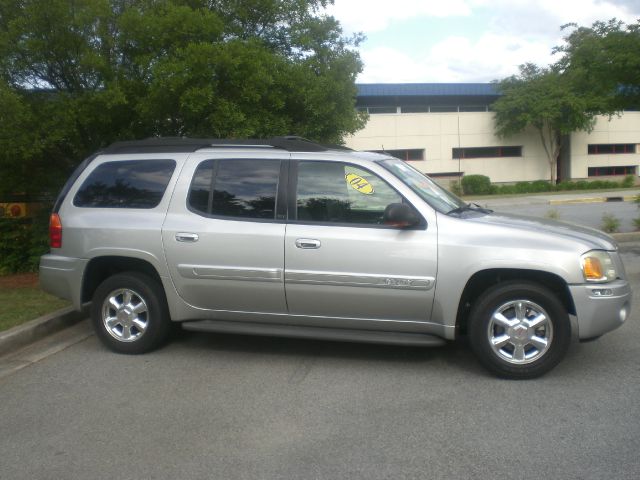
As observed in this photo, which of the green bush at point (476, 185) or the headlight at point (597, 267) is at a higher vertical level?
the green bush at point (476, 185)

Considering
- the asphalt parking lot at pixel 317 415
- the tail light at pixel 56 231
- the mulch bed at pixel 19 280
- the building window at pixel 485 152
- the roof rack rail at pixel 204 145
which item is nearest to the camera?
the asphalt parking lot at pixel 317 415

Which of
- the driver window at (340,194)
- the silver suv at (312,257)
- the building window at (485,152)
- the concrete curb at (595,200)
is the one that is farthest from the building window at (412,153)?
the driver window at (340,194)

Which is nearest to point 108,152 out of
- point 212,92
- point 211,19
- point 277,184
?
point 277,184

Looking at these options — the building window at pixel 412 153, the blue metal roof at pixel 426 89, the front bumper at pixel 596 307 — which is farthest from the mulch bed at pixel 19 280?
the blue metal roof at pixel 426 89

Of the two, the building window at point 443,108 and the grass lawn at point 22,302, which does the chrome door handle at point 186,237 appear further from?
the building window at point 443,108

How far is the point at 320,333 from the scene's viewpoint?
5.64m

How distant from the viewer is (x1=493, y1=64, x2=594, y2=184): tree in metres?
38.6

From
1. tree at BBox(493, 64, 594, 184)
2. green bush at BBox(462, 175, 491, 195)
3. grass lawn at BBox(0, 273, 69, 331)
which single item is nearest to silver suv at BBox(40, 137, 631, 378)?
grass lawn at BBox(0, 273, 69, 331)

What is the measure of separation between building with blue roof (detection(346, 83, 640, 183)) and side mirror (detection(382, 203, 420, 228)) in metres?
33.3

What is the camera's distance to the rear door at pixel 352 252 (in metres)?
5.29

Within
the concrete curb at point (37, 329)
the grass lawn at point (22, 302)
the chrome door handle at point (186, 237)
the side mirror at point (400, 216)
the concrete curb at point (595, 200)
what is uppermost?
the concrete curb at point (595, 200)

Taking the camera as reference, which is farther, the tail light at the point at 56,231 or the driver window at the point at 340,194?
the tail light at the point at 56,231

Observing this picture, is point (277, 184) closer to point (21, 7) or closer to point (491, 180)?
point (21, 7)

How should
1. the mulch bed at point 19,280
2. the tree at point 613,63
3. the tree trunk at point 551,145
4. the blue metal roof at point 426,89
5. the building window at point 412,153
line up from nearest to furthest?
1. the mulch bed at point 19,280
2. the tree at point 613,63
3. the building window at point 412,153
4. the blue metal roof at point 426,89
5. the tree trunk at point 551,145
